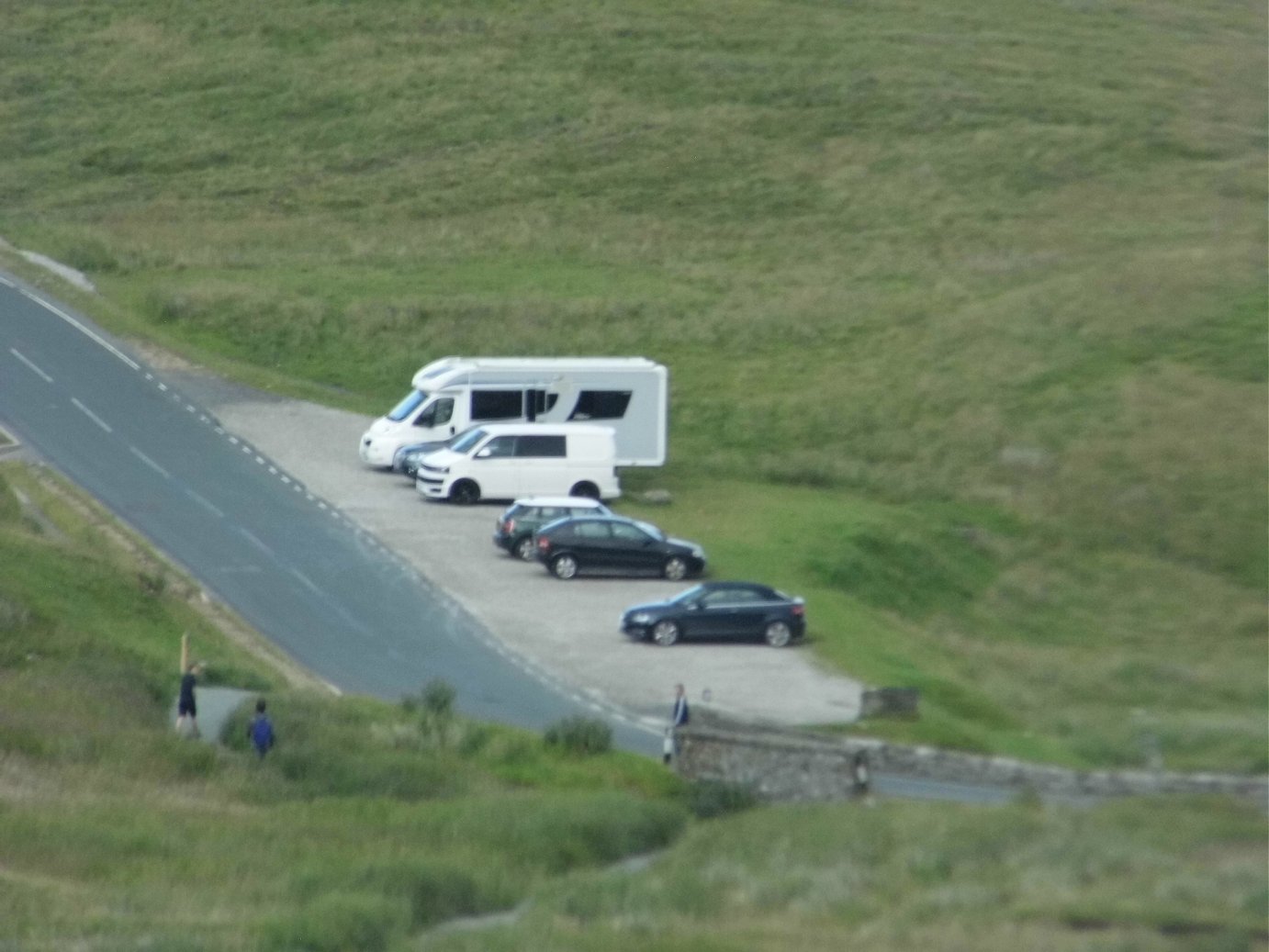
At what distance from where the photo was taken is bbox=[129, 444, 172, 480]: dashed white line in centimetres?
4381

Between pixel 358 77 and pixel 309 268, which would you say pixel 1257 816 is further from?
pixel 358 77

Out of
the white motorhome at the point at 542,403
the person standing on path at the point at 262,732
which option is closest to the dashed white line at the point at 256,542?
the white motorhome at the point at 542,403

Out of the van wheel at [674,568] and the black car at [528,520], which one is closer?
the van wheel at [674,568]

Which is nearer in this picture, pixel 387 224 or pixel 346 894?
pixel 346 894

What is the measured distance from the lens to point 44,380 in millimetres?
51094

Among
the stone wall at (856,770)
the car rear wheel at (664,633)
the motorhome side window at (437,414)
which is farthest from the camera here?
the motorhome side window at (437,414)

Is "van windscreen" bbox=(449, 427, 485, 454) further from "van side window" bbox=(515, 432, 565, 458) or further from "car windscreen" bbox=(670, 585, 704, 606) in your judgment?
"car windscreen" bbox=(670, 585, 704, 606)

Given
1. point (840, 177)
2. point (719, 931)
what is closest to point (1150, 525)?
point (719, 931)

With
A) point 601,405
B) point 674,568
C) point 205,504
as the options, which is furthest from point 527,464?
point 205,504

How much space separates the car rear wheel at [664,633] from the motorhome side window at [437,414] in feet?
42.5

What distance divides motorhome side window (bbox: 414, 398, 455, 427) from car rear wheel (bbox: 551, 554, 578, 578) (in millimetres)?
8555

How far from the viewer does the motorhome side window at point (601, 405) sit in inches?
1785

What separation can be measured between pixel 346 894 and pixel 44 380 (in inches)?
1339

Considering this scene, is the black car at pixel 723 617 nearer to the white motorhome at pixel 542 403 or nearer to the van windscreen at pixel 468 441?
the van windscreen at pixel 468 441
